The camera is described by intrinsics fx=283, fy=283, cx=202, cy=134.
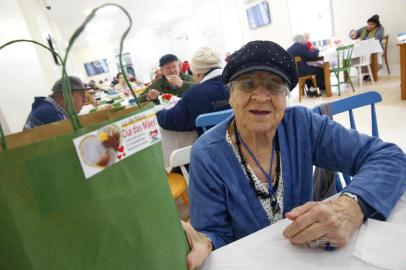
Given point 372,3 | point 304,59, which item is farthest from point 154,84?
point 372,3

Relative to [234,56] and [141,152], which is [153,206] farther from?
[234,56]

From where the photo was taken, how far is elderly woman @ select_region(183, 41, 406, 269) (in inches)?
33.7

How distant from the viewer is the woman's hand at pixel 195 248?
49cm

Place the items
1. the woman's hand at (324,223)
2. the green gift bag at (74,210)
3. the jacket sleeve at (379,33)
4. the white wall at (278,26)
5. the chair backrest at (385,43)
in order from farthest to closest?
the white wall at (278,26), the chair backrest at (385,43), the jacket sleeve at (379,33), the woman's hand at (324,223), the green gift bag at (74,210)

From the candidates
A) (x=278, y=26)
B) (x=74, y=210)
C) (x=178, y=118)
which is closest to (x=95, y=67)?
(x=278, y=26)

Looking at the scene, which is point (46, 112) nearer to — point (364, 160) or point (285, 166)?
point (285, 166)

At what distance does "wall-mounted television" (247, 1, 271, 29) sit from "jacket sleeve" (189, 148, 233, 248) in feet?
29.6

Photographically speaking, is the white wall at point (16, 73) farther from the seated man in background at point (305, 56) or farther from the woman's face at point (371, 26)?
the woman's face at point (371, 26)

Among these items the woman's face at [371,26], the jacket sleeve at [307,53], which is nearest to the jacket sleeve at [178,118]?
the jacket sleeve at [307,53]

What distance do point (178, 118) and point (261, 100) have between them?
115cm

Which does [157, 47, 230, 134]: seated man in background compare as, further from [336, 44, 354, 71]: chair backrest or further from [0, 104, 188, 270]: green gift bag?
[336, 44, 354, 71]: chair backrest

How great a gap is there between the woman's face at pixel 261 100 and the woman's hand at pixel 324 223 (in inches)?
14.3

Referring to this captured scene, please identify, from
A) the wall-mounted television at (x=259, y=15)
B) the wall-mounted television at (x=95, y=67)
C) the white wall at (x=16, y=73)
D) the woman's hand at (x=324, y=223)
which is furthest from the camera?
the wall-mounted television at (x=95, y=67)

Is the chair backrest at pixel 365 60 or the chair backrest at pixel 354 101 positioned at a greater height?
the chair backrest at pixel 354 101
